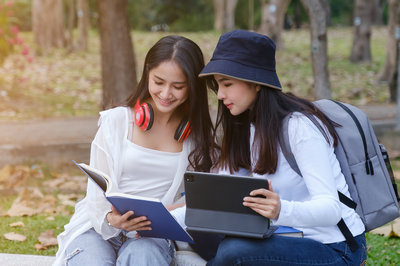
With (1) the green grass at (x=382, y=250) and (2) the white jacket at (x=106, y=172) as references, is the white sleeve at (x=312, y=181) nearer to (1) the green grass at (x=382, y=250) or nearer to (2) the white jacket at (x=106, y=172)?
(2) the white jacket at (x=106, y=172)

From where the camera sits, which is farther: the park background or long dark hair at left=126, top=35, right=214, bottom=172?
the park background

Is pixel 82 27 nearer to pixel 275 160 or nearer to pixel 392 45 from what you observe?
pixel 392 45

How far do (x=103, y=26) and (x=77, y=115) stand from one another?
225 centimetres

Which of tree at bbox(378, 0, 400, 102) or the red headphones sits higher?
the red headphones

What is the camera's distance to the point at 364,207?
274 centimetres

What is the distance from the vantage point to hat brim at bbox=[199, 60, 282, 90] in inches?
105

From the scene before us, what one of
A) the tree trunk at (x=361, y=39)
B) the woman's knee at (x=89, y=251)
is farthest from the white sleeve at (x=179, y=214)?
the tree trunk at (x=361, y=39)

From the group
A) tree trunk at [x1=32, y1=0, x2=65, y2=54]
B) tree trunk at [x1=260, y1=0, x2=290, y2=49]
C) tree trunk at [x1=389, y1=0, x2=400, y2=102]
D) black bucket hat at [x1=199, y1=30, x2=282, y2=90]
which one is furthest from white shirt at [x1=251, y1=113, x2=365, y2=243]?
tree trunk at [x1=32, y1=0, x2=65, y2=54]

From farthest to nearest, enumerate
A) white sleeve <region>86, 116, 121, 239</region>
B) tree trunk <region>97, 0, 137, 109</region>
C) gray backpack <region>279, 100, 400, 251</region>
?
1. tree trunk <region>97, 0, 137, 109</region>
2. white sleeve <region>86, 116, 121, 239</region>
3. gray backpack <region>279, 100, 400, 251</region>

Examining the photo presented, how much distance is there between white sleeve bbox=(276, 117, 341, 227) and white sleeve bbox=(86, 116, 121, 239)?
857 mm

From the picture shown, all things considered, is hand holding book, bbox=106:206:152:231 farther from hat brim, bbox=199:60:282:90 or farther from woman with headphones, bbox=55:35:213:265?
hat brim, bbox=199:60:282:90

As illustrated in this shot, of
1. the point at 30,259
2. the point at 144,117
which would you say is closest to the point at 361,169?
the point at 144,117

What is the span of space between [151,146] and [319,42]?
12.9 feet

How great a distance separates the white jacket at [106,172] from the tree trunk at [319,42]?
383 cm
